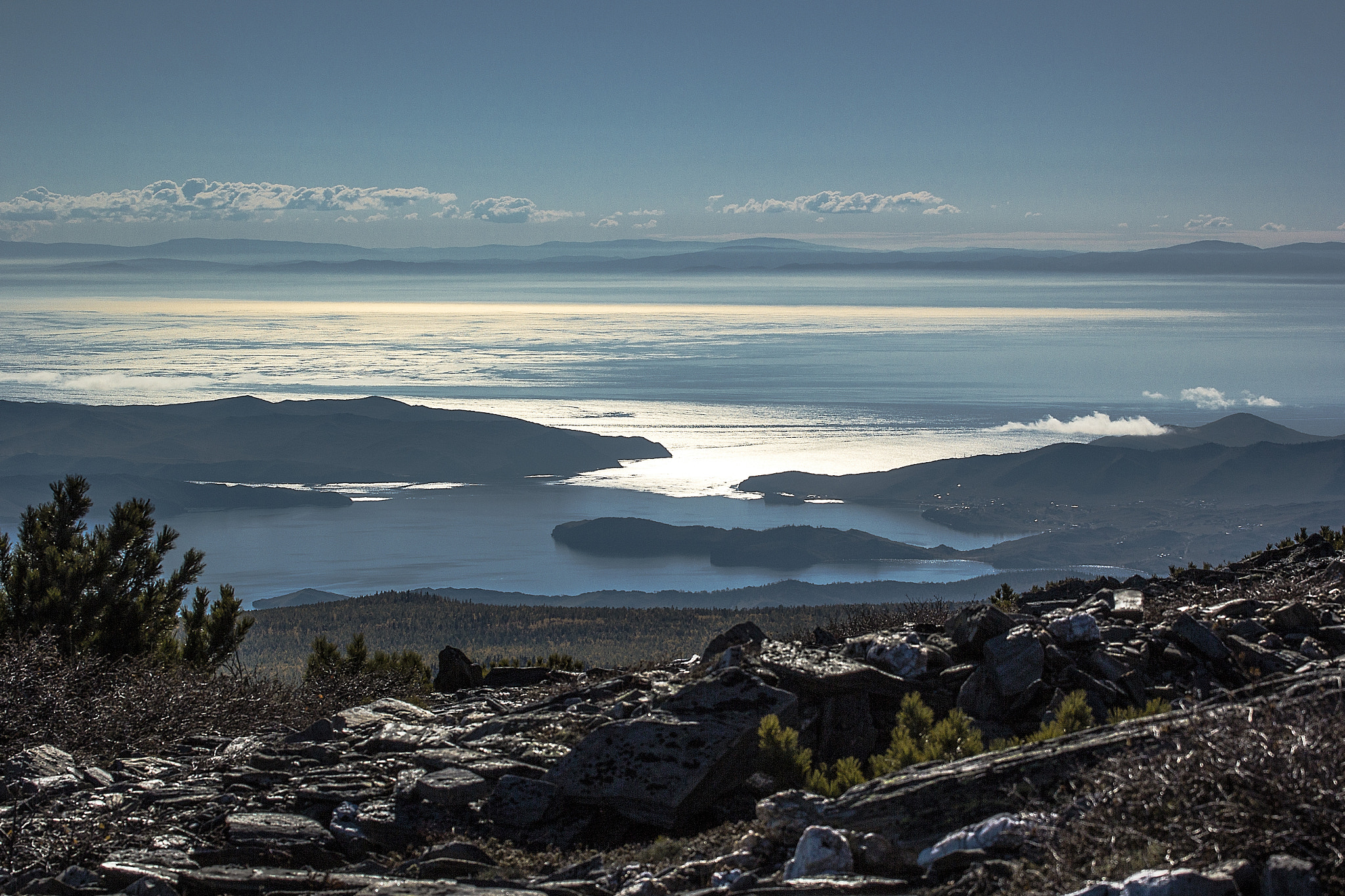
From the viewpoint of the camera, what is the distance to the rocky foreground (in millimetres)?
5445

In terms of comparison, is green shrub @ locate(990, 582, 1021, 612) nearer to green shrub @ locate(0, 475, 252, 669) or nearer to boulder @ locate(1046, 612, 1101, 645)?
boulder @ locate(1046, 612, 1101, 645)

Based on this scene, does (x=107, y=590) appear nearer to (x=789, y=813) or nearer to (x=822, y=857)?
(x=789, y=813)

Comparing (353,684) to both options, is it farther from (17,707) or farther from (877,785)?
(877,785)

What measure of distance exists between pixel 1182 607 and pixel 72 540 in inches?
805

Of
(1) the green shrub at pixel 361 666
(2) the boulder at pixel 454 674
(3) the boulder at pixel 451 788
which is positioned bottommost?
(1) the green shrub at pixel 361 666

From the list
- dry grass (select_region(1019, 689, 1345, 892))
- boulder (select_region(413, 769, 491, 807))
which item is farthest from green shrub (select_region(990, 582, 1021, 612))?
dry grass (select_region(1019, 689, 1345, 892))

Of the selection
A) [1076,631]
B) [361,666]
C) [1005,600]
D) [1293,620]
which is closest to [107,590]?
[361,666]

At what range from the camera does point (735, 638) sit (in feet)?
43.3

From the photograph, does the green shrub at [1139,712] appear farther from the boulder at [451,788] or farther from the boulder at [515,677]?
the boulder at [515,677]

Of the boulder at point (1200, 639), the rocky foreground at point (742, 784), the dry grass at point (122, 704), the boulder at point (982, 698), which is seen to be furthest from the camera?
the dry grass at point (122, 704)

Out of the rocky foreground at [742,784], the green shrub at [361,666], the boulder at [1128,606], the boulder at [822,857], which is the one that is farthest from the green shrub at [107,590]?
the boulder at [822,857]

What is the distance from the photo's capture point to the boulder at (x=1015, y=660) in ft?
31.8

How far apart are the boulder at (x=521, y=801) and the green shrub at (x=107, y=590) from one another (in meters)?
12.4

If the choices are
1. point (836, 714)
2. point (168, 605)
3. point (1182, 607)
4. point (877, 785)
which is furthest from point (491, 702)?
point (168, 605)
